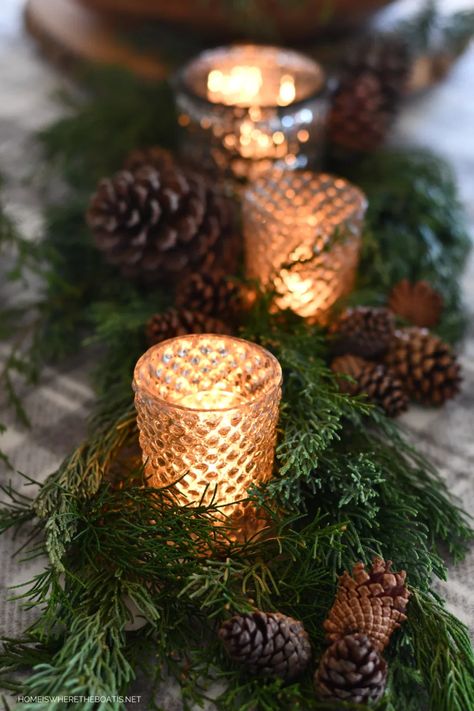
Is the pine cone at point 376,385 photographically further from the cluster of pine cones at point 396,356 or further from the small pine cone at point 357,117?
the small pine cone at point 357,117

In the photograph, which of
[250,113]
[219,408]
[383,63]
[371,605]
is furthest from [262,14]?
[371,605]

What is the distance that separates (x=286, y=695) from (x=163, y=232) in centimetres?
37

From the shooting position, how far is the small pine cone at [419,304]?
66 centimetres

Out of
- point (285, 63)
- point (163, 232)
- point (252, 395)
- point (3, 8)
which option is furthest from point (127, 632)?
point (3, 8)

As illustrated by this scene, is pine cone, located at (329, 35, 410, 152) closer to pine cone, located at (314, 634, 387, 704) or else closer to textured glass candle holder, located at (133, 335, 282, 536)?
textured glass candle holder, located at (133, 335, 282, 536)

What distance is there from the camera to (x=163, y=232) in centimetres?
66

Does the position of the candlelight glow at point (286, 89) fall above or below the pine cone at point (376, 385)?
above

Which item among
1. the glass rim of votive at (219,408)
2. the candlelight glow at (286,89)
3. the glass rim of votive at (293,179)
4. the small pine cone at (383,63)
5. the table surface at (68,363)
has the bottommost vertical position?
the table surface at (68,363)

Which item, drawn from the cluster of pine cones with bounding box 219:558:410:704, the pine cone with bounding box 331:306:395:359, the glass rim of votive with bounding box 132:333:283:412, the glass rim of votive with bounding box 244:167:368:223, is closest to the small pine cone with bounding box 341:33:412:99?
the glass rim of votive with bounding box 244:167:368:223

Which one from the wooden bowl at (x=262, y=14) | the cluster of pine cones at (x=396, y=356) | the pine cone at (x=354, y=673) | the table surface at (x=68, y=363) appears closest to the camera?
the pine cone at (x=354, y=673)

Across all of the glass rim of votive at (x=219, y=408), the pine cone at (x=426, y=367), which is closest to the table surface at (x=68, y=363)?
the pine cone at (x=426, y=367)

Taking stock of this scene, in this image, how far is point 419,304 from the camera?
0.66 meters

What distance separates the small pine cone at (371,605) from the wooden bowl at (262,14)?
2.34ft

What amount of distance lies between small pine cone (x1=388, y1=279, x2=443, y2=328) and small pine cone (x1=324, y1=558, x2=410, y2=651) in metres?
0.28
